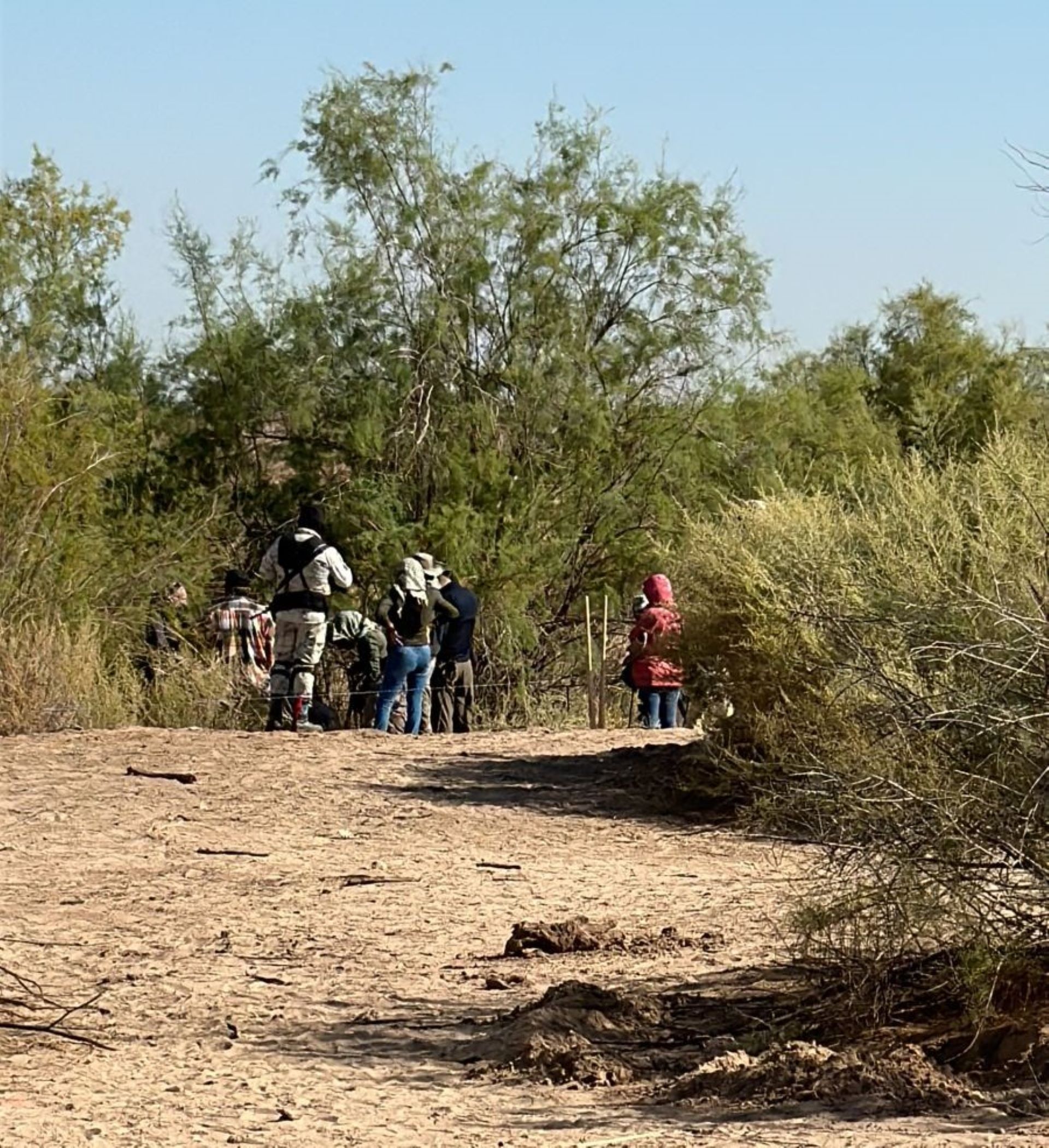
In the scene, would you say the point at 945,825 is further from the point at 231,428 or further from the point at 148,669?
the point at 231,428

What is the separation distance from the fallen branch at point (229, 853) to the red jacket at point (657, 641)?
3.72 metres

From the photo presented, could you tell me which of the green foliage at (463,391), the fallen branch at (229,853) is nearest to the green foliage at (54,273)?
the green foliage at (463,391)

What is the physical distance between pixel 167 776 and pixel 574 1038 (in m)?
8.01

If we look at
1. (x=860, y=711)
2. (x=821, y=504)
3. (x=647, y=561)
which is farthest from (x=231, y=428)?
(x=860, y=711)

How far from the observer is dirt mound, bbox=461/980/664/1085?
6336mm

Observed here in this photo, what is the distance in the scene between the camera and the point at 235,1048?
6926 mm

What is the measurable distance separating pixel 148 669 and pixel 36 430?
2562 mm

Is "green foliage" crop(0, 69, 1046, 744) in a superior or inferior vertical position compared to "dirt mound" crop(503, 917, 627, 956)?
superior

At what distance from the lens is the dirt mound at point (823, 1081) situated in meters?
5.67

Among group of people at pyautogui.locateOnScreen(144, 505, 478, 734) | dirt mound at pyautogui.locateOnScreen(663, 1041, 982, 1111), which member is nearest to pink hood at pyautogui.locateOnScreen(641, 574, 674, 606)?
group of people at pyautogui.locateOnScreen(144, 505, 478, 734)

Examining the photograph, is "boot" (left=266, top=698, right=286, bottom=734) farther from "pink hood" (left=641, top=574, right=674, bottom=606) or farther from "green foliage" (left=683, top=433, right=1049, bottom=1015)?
"green foliage" (left=683, top=433, right=1049, bottom=1015)

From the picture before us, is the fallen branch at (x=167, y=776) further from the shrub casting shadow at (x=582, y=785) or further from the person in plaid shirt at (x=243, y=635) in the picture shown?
the person in plaid shirt at (x=243, y=635)

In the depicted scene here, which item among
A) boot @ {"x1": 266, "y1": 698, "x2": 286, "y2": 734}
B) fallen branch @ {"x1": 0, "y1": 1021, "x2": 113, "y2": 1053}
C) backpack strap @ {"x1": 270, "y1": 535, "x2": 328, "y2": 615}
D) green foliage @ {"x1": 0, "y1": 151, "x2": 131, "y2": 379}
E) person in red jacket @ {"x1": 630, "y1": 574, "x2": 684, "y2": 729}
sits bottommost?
fallen branch @ {"x1": 0, "y1": 1021, "x2": 113, "y2": 1053}

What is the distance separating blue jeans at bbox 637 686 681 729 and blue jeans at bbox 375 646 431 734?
1.91 meters
